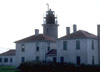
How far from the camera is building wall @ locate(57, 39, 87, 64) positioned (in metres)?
40.1

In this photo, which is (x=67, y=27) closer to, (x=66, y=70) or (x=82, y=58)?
(x=82, y=58)

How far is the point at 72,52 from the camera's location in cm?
4181

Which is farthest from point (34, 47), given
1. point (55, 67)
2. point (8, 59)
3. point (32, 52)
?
point (8, 59)

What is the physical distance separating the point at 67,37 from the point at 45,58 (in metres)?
6.56

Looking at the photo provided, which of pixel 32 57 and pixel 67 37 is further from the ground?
pixel 67 37

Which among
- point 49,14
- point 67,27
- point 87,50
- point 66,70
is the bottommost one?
point 66,70

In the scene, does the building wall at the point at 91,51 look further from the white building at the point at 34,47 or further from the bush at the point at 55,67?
the white building at the point at 34,47

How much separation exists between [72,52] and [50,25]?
16.3m

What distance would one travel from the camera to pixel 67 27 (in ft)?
148

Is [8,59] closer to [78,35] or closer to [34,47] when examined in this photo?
[34,47]

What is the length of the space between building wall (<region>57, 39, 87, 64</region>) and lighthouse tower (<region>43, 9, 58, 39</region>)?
43.5ft

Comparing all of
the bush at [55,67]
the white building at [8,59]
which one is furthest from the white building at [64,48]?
the white building at [8,59]

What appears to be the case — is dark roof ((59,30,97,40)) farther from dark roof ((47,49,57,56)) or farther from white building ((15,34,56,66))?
white building ((15,34,56,66))

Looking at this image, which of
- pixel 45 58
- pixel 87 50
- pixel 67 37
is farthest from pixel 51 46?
pixel 87 50
